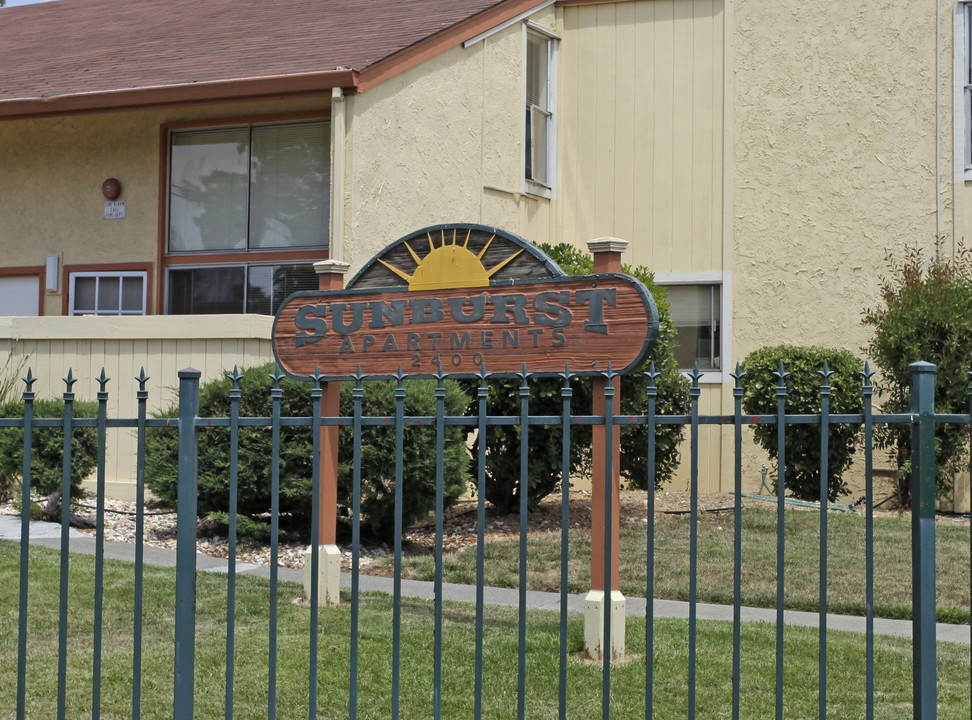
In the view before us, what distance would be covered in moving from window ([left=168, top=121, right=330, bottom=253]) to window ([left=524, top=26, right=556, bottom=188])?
3000 mm

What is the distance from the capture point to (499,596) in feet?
28.0

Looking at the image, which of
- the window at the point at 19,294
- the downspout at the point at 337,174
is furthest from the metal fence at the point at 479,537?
the window at the point at 19,294

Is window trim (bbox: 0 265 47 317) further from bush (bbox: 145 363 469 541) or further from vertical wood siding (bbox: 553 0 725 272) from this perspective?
vertical wood siding (bbox: 553 0 725 272)

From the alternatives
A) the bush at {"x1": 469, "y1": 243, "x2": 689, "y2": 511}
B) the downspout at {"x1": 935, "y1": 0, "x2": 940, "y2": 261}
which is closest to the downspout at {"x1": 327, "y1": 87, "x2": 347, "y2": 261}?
the bush at {"x1": 469, "y1": 243, "x2": 689, "y2": 511}

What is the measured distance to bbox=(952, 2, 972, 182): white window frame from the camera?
14141 mm

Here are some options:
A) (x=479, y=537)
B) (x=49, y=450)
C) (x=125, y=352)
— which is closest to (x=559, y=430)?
(x=125, y=352)

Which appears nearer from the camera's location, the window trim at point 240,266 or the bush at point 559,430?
the bush at point 559,430

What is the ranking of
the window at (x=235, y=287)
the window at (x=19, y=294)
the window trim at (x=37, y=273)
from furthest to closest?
the window at (x=19, y=294) → the window trim at (x=37, y=273) → the window at (x=235, y=287)

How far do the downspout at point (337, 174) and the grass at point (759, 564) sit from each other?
12.8 ft

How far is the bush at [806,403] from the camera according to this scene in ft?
42.5

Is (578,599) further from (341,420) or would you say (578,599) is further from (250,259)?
(250,259)

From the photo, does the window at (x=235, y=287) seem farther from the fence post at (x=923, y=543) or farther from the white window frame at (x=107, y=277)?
the fence post at (x=923, y=543)

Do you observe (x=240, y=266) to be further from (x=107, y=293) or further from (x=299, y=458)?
(x=299, y=458)

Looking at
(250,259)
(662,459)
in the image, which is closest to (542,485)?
(662,459)
